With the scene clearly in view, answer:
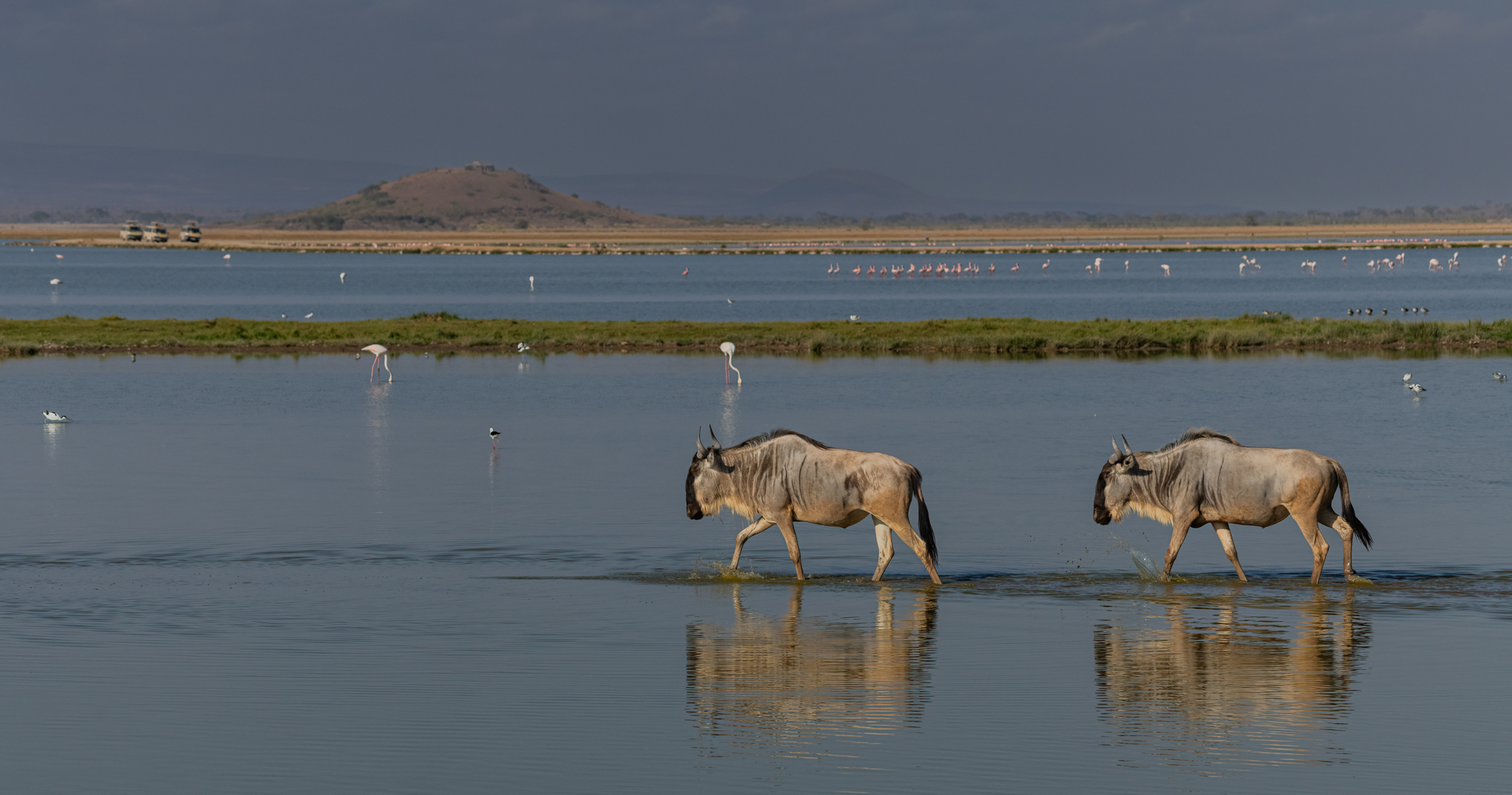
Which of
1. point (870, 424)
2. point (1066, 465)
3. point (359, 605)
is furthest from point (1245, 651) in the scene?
point (870, 424)

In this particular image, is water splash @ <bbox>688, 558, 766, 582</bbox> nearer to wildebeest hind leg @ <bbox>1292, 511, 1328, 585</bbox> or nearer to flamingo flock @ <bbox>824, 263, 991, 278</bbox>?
wildebeest hind leg @ <bbox>1292, 511, 1328, 585</bbox>

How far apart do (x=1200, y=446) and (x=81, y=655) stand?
10811 mm

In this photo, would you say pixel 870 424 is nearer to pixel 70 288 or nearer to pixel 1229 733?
pixel 1229 733

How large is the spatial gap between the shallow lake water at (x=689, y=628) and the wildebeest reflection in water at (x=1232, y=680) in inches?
1.9

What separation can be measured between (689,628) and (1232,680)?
16.4 ft

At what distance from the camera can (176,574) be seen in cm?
1880

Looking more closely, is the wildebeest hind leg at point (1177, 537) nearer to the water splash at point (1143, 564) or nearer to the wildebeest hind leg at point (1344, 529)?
the water splash at point (1143, 564)

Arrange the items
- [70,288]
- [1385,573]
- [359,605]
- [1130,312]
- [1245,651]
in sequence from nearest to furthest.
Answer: [1245,651] → [359,605] → [1385,573] → [1130,312] → [70,288]

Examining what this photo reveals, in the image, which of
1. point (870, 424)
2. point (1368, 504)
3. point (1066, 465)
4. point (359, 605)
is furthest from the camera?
point (870, 424)

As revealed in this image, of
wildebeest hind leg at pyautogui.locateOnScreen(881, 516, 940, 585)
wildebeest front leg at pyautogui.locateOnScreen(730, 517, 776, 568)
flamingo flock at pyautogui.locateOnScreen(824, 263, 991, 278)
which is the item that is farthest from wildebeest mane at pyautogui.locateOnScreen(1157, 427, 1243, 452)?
flamingo flock at pyautogui.locateOnScreen(824, 263, 991, 278)

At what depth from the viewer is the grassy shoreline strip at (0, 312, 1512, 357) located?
56531 millimetres

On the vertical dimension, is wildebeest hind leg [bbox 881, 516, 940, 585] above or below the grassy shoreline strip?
below

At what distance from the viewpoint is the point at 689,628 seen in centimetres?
1586

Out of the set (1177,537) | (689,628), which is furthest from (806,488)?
(1177,537)
